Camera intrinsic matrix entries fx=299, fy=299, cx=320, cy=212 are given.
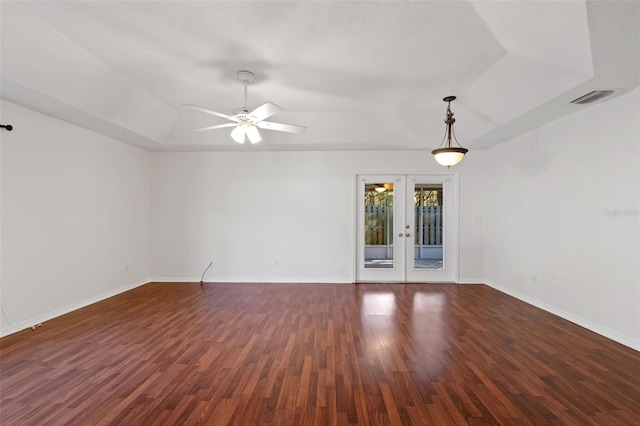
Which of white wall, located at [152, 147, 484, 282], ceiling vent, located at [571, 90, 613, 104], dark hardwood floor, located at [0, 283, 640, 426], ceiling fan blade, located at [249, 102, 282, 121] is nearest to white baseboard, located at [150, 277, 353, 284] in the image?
white wall, located at [152, 147, 484, 282]

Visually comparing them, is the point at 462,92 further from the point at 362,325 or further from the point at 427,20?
the point at 362,325

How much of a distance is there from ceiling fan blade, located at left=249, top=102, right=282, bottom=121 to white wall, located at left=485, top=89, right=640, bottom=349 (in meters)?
3.83

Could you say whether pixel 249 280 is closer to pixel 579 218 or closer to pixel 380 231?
pixel 380 231

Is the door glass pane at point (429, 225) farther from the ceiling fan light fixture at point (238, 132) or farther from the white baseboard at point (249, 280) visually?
the ceiling fan light fixture at point (238, 132)

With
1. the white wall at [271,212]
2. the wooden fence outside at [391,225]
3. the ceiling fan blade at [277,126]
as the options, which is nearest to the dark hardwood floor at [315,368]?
the white wall at [271,212]

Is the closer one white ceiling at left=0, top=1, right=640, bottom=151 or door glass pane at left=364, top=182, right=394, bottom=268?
white ceiling at left=0, top=1, right=640, bottom=151

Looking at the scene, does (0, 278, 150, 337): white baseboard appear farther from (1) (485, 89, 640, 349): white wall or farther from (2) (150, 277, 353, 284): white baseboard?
(1) (485, 89, 640, 349): white wall

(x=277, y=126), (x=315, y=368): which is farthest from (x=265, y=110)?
(x=315, y=368)

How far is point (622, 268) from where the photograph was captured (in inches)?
132

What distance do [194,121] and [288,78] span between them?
245cm

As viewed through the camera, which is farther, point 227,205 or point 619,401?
point 227,205

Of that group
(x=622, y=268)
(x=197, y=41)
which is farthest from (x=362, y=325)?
(x=197, y=41)

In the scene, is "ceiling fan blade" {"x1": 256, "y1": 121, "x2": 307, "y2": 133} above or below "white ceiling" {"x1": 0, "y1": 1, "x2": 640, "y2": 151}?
below

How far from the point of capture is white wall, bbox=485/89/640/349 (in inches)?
129
